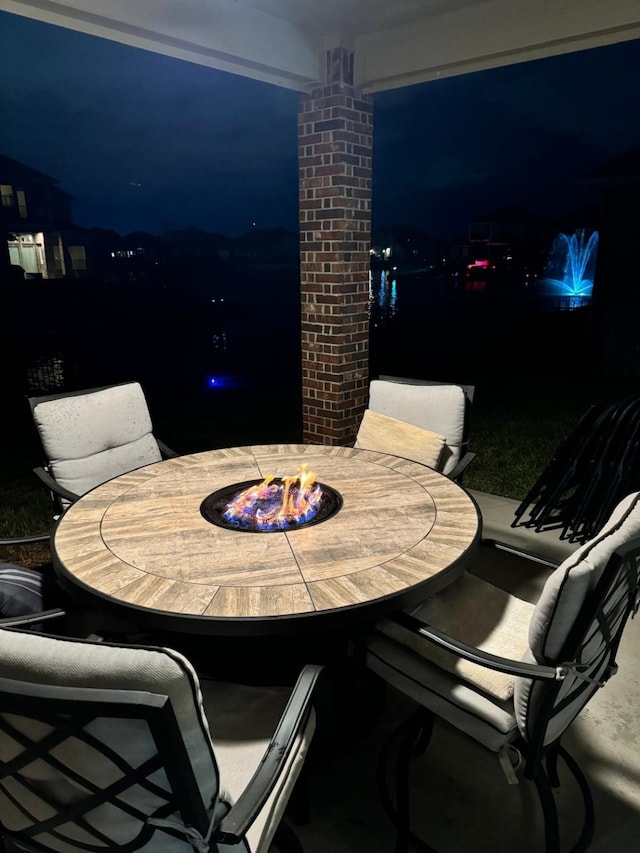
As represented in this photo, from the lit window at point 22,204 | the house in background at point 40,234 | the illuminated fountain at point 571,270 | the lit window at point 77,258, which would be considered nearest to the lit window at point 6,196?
the house in background at point 40,234

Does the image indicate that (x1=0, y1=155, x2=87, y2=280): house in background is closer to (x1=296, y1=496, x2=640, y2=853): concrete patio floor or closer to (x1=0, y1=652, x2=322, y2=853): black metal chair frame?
(x1=296, y1=496, x2=640, y2=853): concrete patio floor

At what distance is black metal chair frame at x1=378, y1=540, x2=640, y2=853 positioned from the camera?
1303 millimetres

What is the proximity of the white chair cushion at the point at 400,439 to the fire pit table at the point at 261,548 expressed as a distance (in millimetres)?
313

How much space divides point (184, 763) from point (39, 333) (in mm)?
14463

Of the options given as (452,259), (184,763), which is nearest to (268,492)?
(184,763)

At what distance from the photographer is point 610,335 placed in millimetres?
11031

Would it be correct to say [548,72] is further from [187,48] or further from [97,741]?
[97,741]

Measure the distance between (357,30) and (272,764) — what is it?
4321mm

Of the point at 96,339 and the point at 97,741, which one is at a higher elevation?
the point at 97,741

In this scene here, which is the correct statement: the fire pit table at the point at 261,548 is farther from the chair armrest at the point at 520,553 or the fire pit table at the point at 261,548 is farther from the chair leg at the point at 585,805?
the chair leg at the point at 585,805

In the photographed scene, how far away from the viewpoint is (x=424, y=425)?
10.3 ft

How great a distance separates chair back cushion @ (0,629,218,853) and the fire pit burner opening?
999 mm

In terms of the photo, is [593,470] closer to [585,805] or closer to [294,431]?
[585,805]

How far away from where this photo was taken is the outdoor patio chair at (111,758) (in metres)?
0.86
